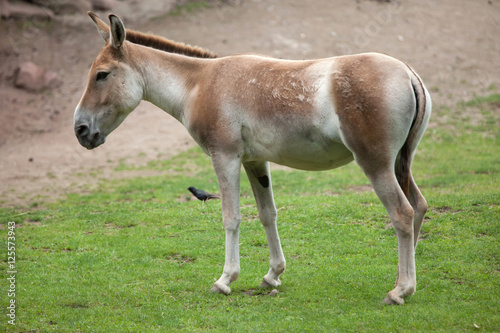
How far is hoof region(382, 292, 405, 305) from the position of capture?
5449 mm

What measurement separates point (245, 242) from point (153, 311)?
253cm

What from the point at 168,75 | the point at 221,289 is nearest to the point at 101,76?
the point at 168,75

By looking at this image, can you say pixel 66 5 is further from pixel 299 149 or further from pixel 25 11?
pixel 299 149

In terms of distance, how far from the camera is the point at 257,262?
7336 millimetres

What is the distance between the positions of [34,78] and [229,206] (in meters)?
14.3

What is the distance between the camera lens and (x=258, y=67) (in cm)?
597

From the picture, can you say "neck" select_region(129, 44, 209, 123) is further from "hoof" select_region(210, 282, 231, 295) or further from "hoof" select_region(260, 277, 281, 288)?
"hoof" select_region(260, 277, 281, 288)

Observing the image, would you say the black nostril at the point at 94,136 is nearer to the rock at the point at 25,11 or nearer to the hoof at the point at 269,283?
the hoof at the point at 269,283

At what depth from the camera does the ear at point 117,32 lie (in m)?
5.86

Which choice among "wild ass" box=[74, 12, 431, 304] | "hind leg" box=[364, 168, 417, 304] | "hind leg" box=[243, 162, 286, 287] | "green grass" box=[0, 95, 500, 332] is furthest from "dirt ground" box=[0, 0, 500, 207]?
"hind leg" box=[364, 168, 417, 304]

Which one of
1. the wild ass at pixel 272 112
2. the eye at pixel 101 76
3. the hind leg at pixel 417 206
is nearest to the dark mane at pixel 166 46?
the wild ass at pixel 272 112

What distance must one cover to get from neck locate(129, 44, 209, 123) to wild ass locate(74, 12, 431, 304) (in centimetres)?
1

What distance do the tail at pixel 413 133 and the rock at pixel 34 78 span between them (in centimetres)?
1539

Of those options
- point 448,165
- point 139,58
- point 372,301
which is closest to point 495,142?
point 448,165
